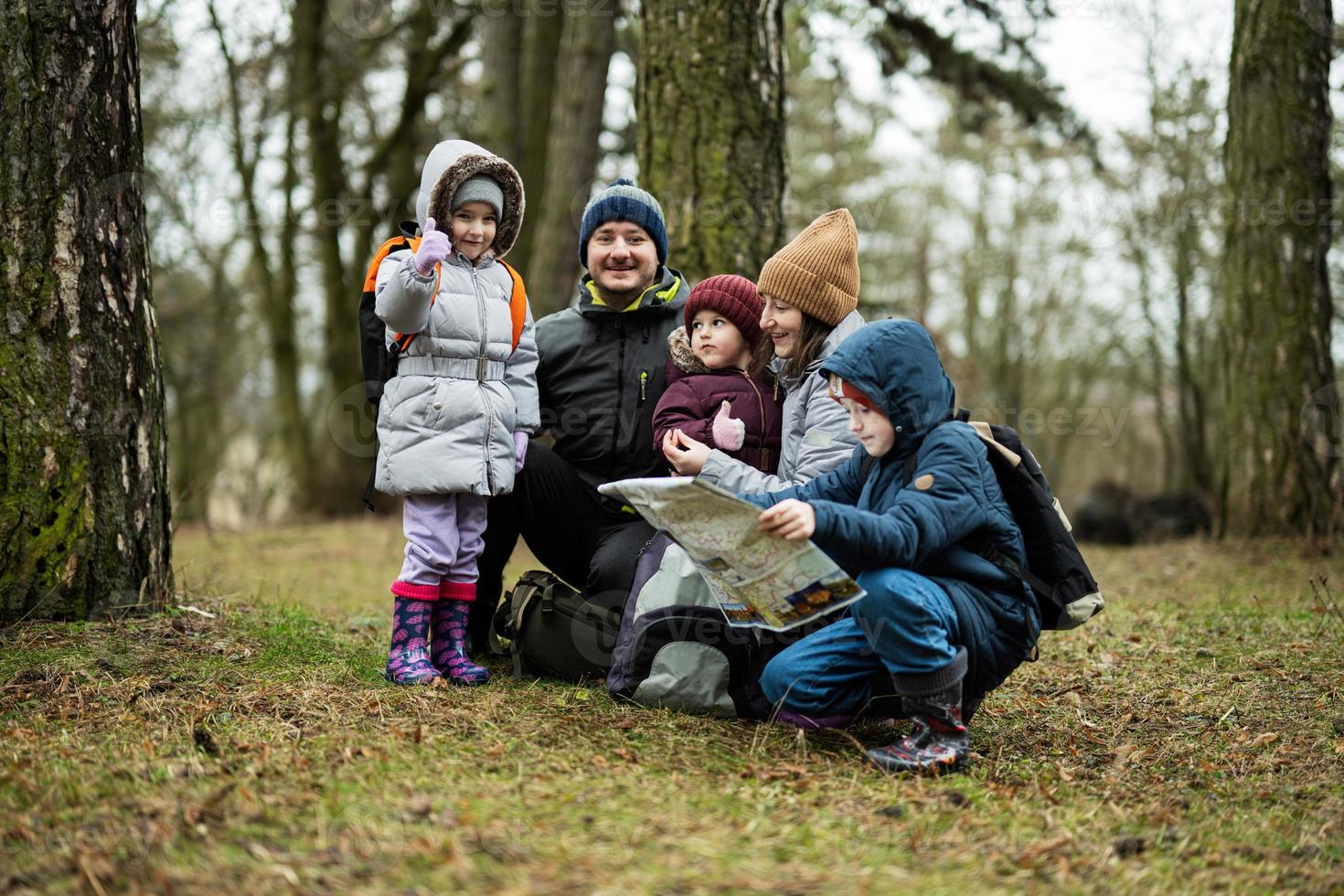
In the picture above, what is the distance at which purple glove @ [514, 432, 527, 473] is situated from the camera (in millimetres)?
3785

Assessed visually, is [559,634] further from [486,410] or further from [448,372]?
[448,372]

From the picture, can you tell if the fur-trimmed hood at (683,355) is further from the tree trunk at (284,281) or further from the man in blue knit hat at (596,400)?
the tree trunk at (284,281)

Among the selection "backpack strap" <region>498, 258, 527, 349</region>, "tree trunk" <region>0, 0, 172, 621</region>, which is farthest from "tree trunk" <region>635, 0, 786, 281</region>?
"tree trunk" <region>0, 0, 172, 621</region>

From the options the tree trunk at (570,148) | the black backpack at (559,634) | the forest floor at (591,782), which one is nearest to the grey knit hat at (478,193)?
the black backpack at (559,634)

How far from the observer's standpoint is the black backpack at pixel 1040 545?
9.79 feet

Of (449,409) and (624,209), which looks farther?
(624,209)

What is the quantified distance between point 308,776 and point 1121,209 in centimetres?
1644

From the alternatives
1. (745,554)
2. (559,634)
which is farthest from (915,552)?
(559,634)

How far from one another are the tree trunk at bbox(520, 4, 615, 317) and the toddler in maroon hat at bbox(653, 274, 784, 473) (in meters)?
5.51

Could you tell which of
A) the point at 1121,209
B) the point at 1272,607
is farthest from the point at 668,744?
the point at 1121,209

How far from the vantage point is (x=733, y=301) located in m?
3.71

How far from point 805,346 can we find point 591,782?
5.39 ft

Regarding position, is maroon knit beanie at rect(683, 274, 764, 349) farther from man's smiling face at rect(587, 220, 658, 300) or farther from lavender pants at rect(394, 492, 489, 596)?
lavender pants at rect(394, 492, 489, 596)

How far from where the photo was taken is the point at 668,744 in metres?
3.00
